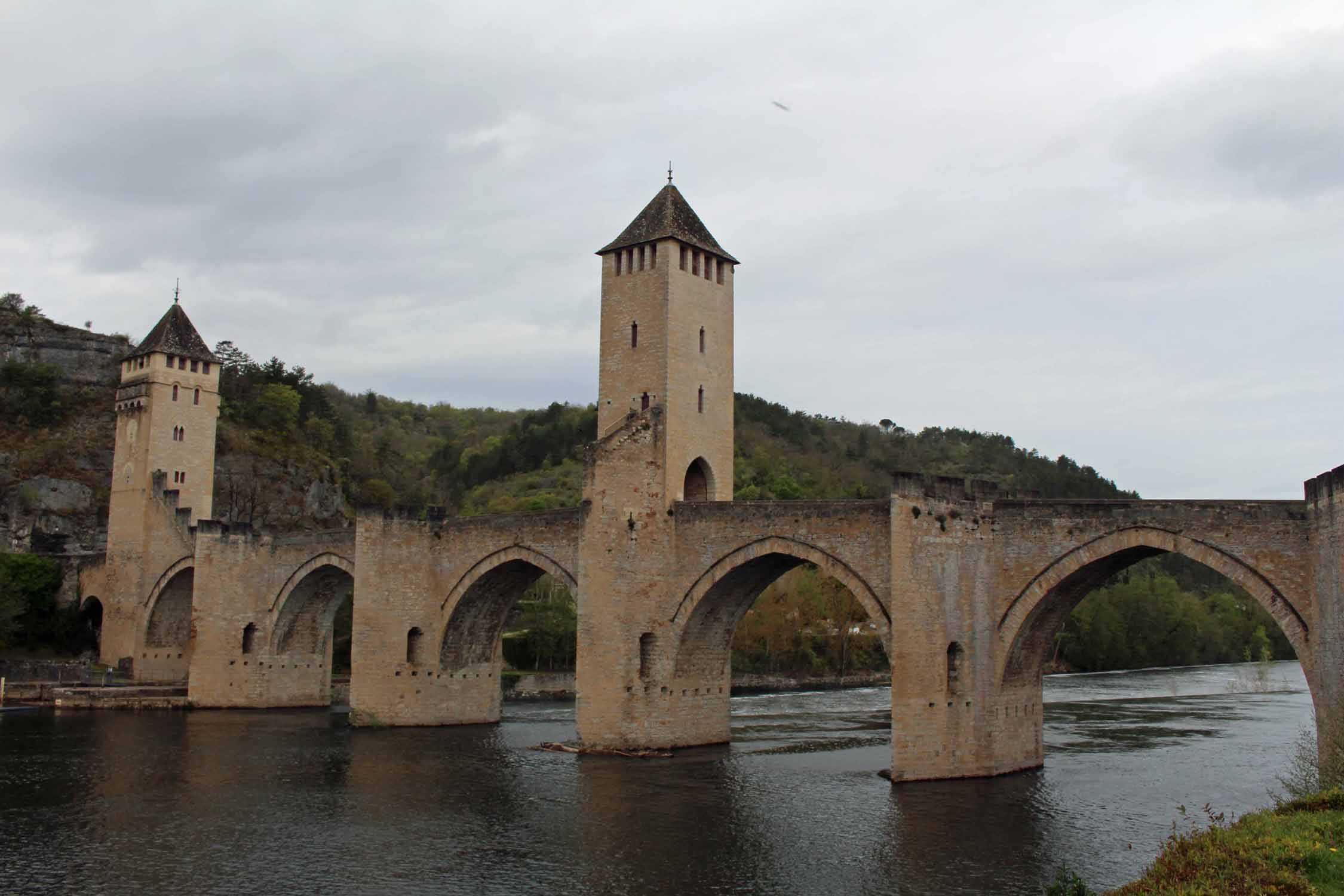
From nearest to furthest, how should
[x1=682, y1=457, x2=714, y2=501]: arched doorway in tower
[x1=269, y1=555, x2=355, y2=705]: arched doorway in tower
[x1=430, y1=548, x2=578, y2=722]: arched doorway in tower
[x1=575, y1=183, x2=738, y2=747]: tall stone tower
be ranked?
[x1=575, y1=183, x2=738, y2=747]: tall stone tower
[x1=682, y1=457, x2=714, y2=501]: arched doorway in tower
[x1=430, y1=548, x2=578, y2=722]: arched doorway in tower
[x1=269, y1=555, x2=355, y2=705]: arched doorway in tower

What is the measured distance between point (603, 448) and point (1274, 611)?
526 inches

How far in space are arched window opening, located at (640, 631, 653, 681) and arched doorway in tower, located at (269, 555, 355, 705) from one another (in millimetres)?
14335

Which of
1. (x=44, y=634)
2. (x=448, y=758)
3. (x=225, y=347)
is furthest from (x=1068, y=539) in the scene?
(x=225, y=347)

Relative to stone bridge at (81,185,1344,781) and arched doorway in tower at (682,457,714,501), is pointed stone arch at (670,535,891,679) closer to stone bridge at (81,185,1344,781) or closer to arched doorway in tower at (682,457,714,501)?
stone bridge at (81,185,1344,781)

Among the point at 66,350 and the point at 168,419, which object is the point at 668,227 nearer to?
the point at 168,419

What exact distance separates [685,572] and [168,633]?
25880mm

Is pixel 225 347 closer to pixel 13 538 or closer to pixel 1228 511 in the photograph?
pixel 13 538

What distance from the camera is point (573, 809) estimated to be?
20125 millimetres

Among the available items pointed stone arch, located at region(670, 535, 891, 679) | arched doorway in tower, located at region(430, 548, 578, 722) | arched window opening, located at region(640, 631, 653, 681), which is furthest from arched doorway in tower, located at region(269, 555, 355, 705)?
pointed stone arch, located at region(670, 535, 891, 679)

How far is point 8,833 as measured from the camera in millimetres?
18281

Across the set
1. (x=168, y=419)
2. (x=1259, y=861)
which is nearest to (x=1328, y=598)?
(x=1259, y=861)

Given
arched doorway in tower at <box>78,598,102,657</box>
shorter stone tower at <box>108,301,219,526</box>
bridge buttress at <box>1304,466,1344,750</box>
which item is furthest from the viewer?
arched doorway in tower at <box>78,598,102,657</box>

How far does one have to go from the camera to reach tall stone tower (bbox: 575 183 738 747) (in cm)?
2597

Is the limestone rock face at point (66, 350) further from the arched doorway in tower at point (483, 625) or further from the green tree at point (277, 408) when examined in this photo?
the arched doorway in tower at point (483, 625)
